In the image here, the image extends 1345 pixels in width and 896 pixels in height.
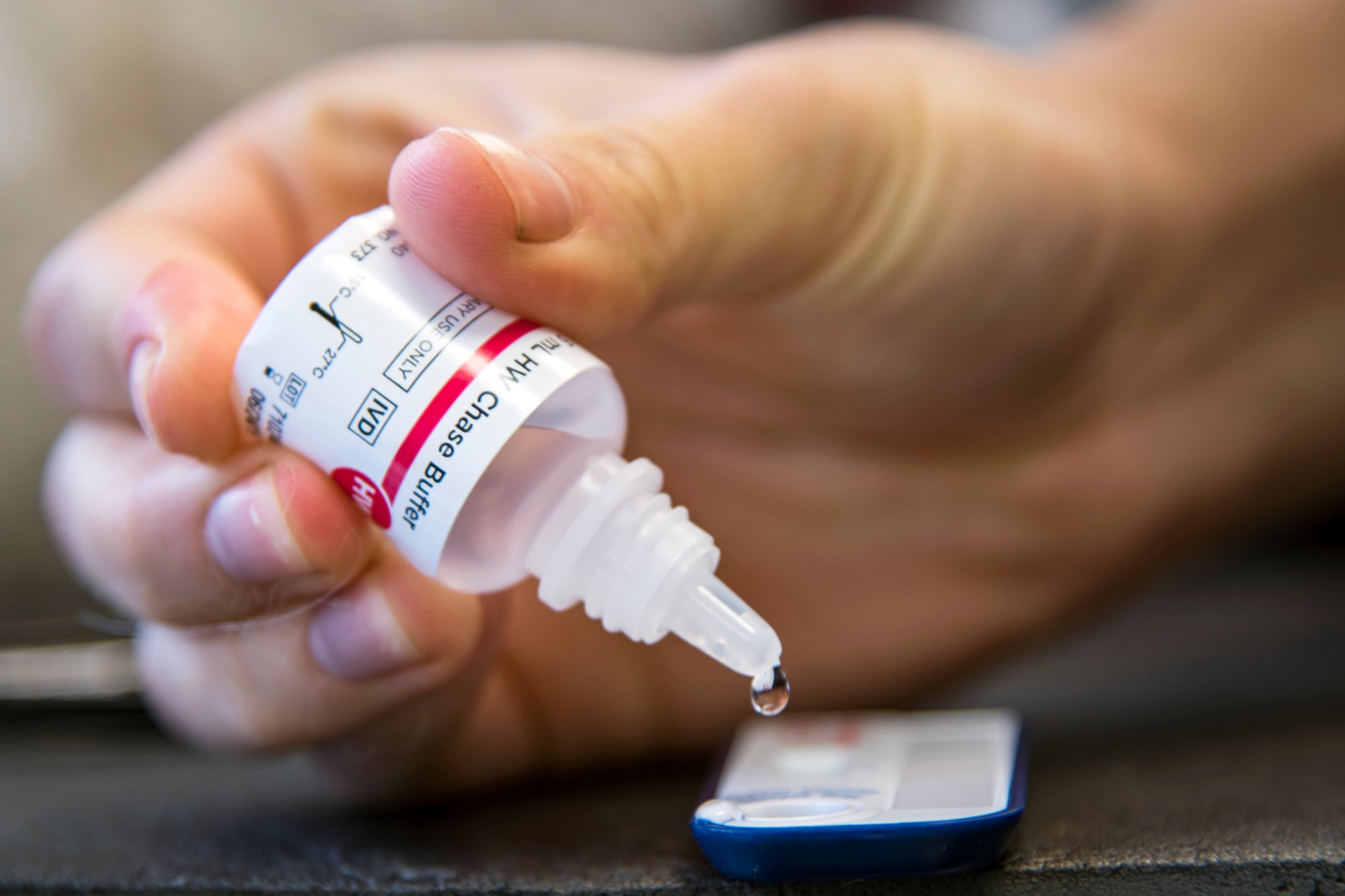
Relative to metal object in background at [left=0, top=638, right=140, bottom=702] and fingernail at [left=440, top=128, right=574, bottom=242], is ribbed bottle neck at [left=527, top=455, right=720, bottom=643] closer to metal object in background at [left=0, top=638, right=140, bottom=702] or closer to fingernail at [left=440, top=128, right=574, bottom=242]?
fingernail at [left=440, top=128, right=574, bottom=242]

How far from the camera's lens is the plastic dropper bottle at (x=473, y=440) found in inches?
10.4

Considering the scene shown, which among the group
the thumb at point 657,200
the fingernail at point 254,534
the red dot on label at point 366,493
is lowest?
the fingernail at point 254,534

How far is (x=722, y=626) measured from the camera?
0.30 m

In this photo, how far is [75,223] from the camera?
2.43 feet

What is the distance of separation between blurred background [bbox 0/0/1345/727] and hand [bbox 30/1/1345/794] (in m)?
0.07

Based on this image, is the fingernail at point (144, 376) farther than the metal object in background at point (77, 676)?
No

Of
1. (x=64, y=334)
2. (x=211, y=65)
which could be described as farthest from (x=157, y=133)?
(x=64, y=334)

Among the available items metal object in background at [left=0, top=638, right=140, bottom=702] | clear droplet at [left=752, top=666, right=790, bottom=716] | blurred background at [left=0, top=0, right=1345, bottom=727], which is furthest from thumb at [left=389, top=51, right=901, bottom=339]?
metal object in background at [left=0, top=638, right=140, bottom=702]

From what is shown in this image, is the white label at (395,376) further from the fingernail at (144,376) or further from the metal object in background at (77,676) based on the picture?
the metal object in background at (77,676)

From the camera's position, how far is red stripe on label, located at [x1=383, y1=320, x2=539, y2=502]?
0.26 m

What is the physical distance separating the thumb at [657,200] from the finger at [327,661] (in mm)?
113

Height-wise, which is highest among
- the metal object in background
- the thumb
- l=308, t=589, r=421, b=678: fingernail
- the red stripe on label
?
the thumb

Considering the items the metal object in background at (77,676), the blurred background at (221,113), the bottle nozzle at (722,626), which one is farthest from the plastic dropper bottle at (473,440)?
the metal object in background at (77,676)

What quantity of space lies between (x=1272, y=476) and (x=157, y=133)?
32.4 inches
